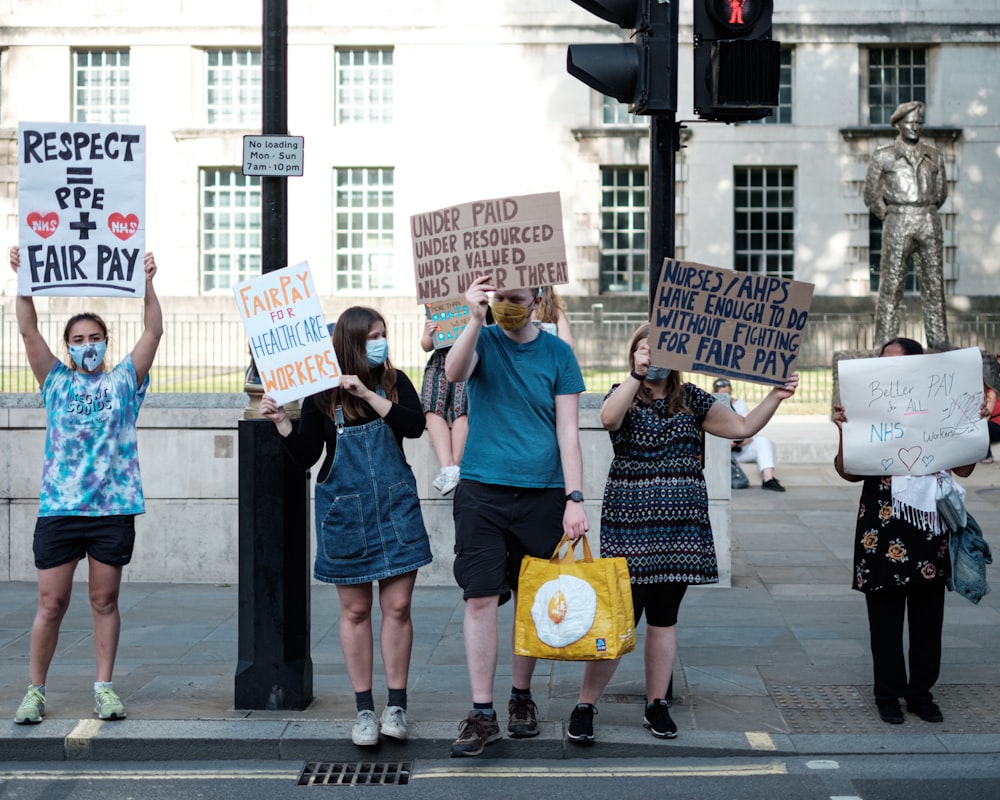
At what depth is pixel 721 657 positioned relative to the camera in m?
7.39

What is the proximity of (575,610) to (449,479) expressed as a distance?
2942mm

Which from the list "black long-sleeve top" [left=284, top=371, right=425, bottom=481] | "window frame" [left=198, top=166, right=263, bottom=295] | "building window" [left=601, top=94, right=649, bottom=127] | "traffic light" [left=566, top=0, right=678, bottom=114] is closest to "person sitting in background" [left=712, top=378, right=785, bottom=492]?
"traffic light" [left=566, top=0, right=678, bottom=114]

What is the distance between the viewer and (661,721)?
19.6 ft

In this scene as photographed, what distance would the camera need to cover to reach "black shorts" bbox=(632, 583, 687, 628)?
234 inches

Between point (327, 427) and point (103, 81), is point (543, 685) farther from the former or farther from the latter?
point (103, 81)

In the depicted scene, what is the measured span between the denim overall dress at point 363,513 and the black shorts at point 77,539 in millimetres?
941

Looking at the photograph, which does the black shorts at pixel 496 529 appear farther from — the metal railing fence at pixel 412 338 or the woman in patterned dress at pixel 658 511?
the metal railing fence at pixel 412 338

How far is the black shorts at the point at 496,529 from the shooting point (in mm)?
5746

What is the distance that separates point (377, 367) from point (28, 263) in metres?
1.60

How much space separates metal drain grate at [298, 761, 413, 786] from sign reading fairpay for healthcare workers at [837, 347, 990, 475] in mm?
2346

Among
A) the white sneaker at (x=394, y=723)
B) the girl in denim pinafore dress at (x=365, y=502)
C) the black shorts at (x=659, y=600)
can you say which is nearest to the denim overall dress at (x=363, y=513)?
the girl in denim pinafore dress at (x=365, y=502)

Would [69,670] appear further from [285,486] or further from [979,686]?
[979,686]

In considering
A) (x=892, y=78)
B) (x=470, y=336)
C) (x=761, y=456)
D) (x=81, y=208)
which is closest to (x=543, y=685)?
(x=470, y=336)

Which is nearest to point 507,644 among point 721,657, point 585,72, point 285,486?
point 721,657
